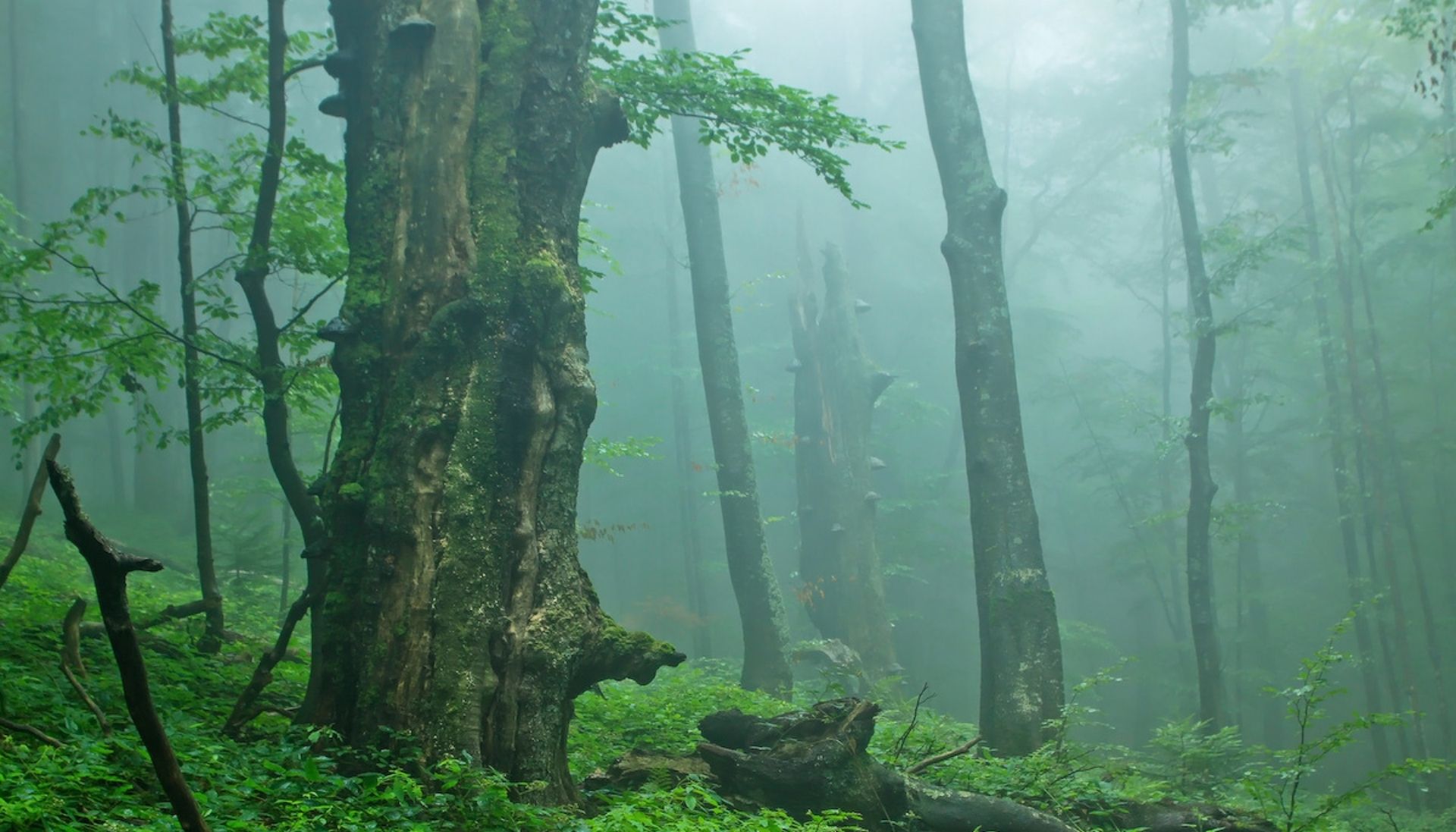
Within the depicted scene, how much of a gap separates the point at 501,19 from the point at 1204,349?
11.2 m

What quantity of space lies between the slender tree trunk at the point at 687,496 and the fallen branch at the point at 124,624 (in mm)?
20085

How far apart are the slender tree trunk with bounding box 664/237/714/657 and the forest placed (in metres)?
0.28

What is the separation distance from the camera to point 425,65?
16.6 ft

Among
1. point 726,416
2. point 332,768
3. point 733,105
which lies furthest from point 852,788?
point 726,416

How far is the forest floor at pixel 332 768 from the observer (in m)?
3.31

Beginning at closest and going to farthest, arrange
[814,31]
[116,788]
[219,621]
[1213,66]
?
[116,788]
[219,621]
[1213,66]
[814,31]

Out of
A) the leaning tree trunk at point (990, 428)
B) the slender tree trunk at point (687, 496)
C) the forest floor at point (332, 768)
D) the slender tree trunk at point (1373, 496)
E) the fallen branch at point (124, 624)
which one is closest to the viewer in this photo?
the fallen branch at point (124, 624)

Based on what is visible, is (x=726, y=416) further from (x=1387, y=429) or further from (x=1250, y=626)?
(x=1250, y=626)

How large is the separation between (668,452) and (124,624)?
1210 inches

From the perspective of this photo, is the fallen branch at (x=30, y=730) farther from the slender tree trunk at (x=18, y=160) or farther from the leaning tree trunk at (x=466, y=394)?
the slender tree trunk at (x=18, y=160)

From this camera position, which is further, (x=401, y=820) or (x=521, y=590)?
(x=521, y=590)

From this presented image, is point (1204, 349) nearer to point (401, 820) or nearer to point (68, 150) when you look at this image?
point (401, 820)

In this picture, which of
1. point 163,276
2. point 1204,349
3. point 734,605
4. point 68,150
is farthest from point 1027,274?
point 68,150

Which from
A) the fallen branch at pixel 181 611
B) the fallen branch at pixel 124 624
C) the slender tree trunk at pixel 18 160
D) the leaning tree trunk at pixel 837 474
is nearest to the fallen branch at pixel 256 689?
the fallen branch at pixel 181 611
